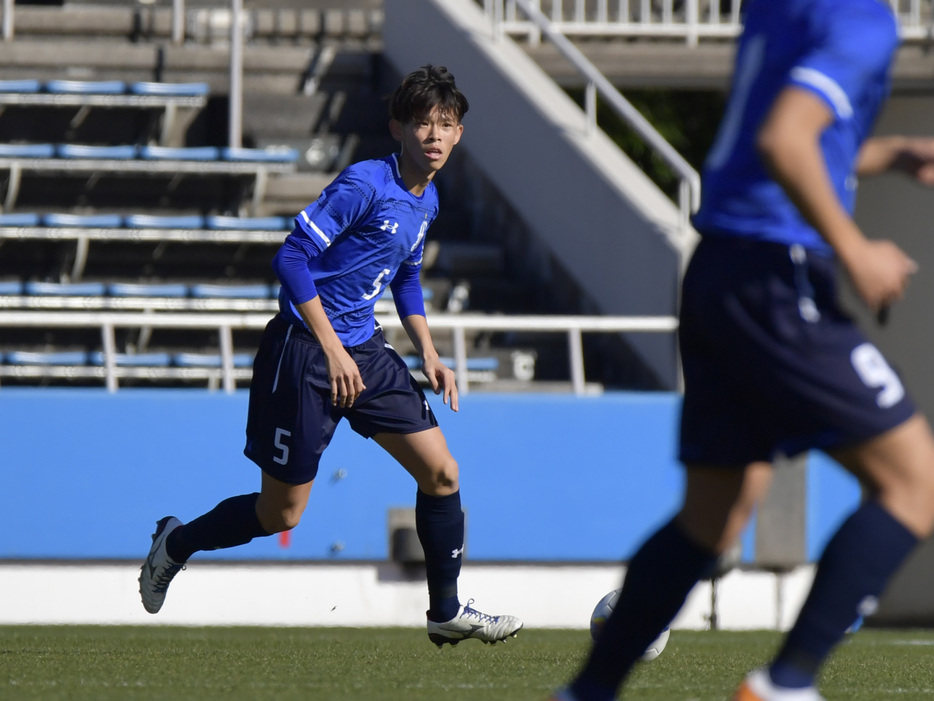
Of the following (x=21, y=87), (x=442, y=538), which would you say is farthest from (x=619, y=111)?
(x=442, y=538)

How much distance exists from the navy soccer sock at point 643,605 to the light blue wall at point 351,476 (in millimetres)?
5505

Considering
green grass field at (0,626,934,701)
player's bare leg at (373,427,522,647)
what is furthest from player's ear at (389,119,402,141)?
green grass field at (0,626,934,701)

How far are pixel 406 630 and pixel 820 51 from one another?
5.76 meters

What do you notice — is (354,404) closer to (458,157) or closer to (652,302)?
(652,302)

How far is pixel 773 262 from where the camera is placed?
2799 millimetres

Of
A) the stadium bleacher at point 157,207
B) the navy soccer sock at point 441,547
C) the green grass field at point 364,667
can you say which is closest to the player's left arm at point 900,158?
the green grass field at point 364,667

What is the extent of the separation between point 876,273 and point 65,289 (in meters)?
8.33

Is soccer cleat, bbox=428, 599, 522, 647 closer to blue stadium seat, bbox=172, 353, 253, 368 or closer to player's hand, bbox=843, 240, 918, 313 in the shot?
player's hand, bbox=843, 240, 918, 313

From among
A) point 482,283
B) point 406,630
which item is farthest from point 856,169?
point 482,283

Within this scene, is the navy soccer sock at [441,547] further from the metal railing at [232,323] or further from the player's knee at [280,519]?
the metal railing at [232,323]

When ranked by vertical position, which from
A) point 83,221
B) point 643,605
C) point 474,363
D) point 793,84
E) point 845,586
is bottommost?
point 474,363

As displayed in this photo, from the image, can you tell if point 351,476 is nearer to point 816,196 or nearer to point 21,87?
point 21,87

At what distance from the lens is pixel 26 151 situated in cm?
1088

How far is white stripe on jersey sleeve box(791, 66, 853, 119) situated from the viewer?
2.65 meters
